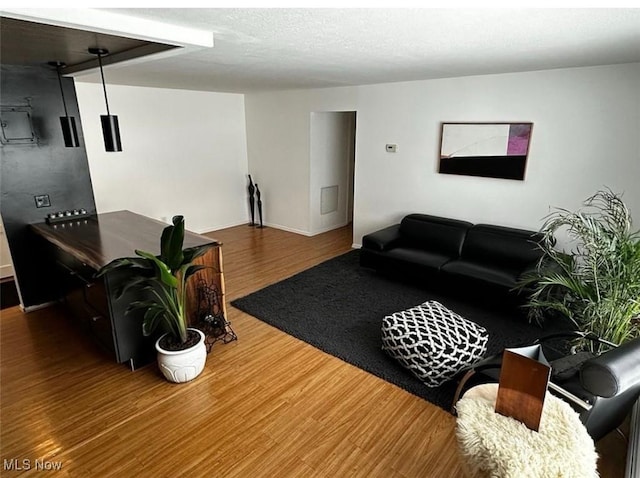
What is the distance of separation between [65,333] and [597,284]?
4252mm

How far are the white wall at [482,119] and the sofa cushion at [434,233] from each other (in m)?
0.26

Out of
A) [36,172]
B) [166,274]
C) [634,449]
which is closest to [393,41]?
[166,274]

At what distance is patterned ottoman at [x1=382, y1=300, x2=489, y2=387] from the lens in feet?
8.71

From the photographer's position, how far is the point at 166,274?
93.7 inches

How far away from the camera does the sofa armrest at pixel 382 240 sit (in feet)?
14.7

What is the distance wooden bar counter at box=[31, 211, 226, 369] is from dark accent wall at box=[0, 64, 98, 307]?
0.15 meters

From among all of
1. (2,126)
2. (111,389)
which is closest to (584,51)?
(111,389)

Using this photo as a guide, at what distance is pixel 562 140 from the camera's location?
3.77 m

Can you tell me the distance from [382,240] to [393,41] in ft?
8.12

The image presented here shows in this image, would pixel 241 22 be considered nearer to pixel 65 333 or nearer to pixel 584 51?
pixel 584 51

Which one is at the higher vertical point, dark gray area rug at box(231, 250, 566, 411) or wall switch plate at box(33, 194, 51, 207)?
wall switch plate at box(33, 194, 51, 207)

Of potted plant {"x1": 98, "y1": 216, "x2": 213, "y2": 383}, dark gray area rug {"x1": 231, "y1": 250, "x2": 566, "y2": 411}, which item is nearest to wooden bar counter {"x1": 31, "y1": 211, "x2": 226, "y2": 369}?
potted plant {"x1": 98, "y1": 216, "x2": 213, "y2": 383}

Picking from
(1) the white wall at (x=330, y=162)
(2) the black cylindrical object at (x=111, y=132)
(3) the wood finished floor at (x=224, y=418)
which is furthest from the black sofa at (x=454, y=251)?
(2) the black cylindrical object at (x=111, y=132)

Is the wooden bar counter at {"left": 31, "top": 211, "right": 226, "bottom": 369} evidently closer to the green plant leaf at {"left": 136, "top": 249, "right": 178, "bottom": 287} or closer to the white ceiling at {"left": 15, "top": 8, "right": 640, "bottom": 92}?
the green plant leaf at {"left": 136, "top": 249, "right": 178, "bottom": 287}
